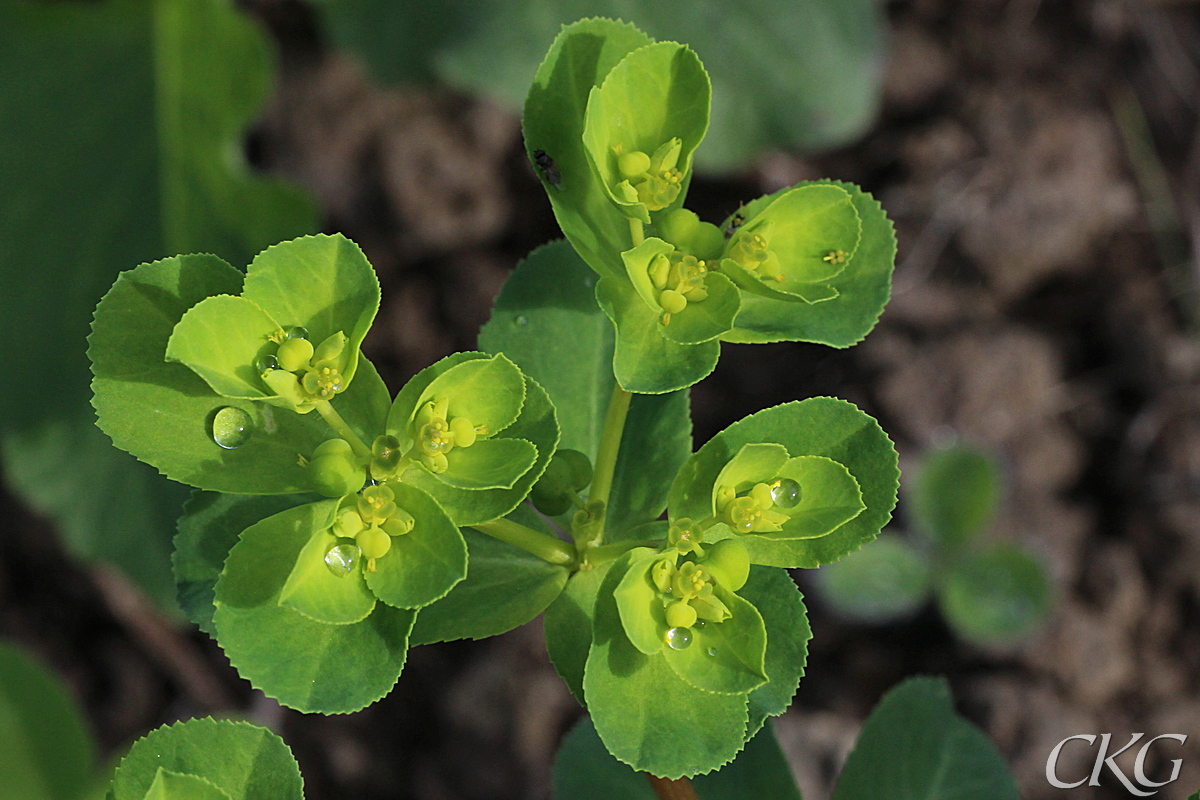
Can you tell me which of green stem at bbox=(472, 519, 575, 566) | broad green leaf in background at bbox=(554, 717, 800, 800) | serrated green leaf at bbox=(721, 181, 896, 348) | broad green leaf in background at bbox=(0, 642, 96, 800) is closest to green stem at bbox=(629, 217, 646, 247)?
serrated green leaf at bbox=(721, 181, 896, 348)

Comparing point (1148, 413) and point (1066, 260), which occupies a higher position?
point (1066, 260)

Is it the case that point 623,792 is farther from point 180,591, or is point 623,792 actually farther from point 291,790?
point 180,591

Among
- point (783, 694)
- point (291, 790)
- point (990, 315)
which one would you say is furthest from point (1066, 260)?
point (291, 790)

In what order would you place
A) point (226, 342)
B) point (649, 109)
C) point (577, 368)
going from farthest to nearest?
point (577, 368)
point (649, 109)
point (226, 342)

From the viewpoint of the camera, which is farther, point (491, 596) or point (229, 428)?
point (491, 596)

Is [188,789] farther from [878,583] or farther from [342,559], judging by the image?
[878,583]

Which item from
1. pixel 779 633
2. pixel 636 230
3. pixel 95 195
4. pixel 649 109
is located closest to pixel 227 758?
pixel 779 633

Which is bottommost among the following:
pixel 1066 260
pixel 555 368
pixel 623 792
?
pixel 1066 260
